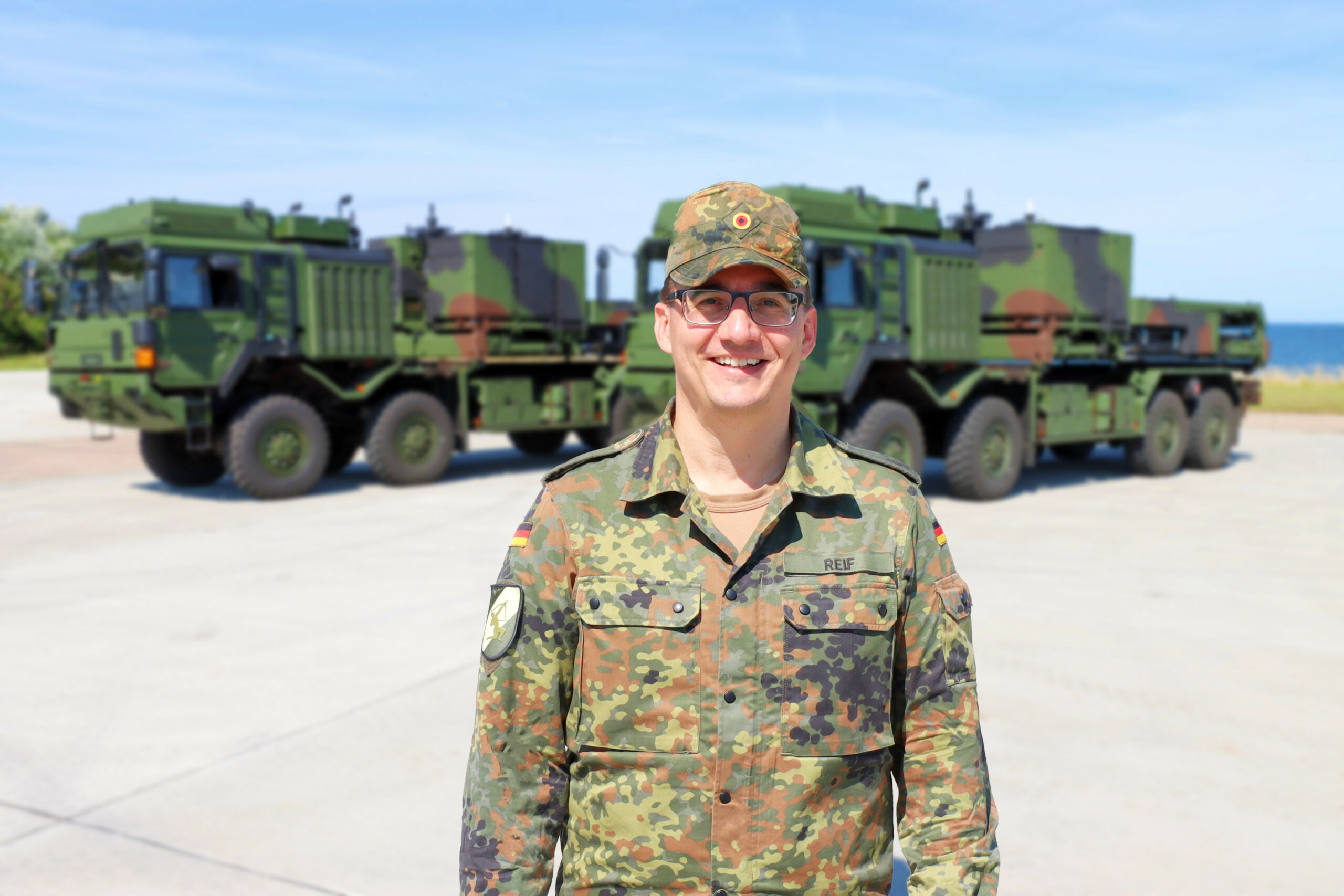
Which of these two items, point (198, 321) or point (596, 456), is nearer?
point (596, 456)

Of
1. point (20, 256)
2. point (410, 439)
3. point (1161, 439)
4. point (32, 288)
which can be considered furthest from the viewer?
point (20, 256)

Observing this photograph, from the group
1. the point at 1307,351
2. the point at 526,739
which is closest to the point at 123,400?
the point at 526,739

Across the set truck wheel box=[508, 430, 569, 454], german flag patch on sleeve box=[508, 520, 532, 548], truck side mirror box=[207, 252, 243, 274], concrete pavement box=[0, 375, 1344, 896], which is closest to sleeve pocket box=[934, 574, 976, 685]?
german flag patch on sleeve box=[508, 520, 532, 548]

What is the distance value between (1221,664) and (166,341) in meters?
8.40

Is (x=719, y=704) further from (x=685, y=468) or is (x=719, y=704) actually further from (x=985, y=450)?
(x=985, y=450)

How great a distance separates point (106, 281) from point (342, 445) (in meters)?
2.89

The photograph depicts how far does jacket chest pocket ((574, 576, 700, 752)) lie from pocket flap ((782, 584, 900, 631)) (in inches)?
5.6

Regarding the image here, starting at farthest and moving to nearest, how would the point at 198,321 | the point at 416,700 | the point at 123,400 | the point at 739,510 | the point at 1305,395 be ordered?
1. the point at 1305,395
2. the point at 198,321
3. the point at 123,400
4. the point at 416,700
5. the point at 739,510

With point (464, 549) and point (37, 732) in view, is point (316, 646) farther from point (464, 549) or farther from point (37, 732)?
point (464, 549)

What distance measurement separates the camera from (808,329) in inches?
70.3

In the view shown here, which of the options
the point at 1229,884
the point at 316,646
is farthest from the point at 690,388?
the point at 316,646

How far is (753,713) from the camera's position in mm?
1686

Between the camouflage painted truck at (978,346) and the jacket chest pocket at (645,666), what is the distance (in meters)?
7.26

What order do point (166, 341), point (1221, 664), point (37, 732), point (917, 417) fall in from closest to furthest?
point (37, 732) < point (1221, 664) < point (166, 341) < point (917, 417)
